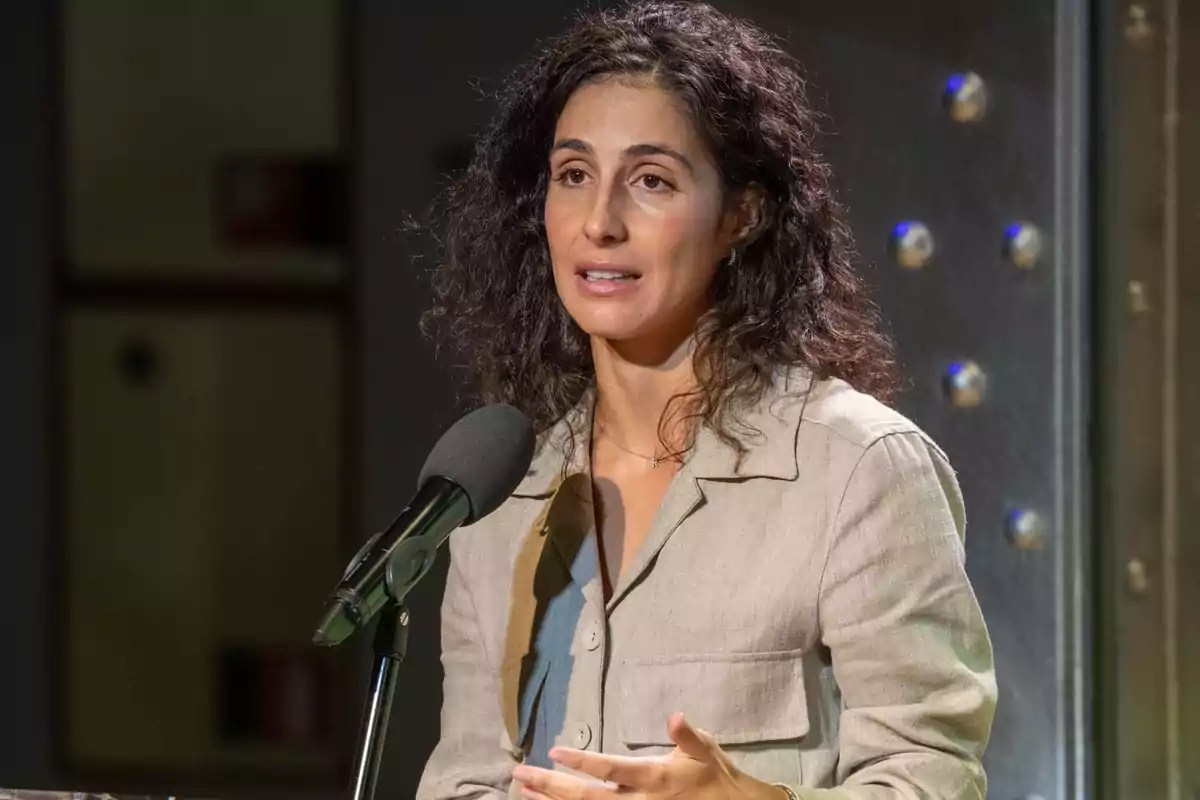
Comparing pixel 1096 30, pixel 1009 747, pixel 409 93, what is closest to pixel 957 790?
pixel 1009 747

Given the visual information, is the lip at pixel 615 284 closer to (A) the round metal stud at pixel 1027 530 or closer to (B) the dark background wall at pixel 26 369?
(A) the round metal stud at pixel 1027 530

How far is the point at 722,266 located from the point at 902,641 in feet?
1.17

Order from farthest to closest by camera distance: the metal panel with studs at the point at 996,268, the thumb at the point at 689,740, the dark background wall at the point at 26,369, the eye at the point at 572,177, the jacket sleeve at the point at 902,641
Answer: the dark background wall at the point at 26,369 < the metal panel with studs at the point at 996,268 < the eye at the point at 572,177 < the jacket sleeve at the point at 902,641 < the thumb at the point at 689,740

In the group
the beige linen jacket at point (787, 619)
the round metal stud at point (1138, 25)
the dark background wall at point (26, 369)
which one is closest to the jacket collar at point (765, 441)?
the beige linen jacket at point (787, 619)

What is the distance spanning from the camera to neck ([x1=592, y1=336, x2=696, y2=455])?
1322mm

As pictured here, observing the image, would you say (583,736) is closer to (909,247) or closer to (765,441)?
(765,441)

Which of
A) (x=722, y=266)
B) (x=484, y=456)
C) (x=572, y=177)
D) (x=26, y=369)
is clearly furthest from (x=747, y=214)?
(x=26, y=369)

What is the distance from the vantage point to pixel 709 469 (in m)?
1.29

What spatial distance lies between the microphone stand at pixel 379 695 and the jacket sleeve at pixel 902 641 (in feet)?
1.18

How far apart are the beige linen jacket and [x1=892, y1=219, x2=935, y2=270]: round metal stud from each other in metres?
0.18

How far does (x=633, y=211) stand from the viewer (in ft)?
4.11

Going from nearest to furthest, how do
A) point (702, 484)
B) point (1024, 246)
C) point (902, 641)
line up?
point (902, 641) < point (702, 484) < point (1024, 246)

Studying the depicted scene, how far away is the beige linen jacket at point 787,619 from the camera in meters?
1.19

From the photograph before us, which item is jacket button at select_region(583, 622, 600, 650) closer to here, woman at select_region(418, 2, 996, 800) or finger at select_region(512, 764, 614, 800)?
woman at select_region(418, 2, 996, 800)
